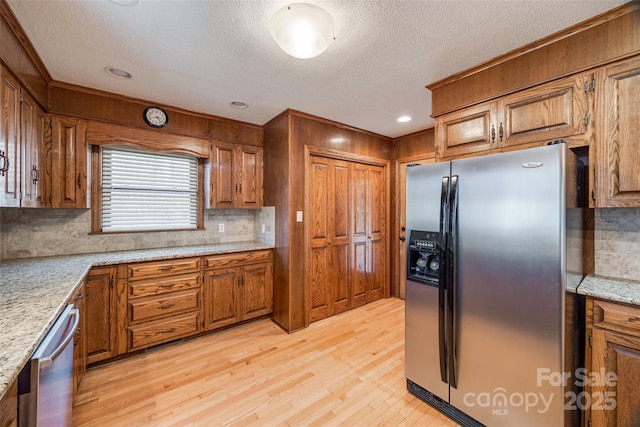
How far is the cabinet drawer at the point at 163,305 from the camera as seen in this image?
2.48m

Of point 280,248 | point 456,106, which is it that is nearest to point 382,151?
point 456,106

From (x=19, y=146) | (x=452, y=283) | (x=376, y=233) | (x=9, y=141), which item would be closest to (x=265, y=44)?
(x=9, y=141)

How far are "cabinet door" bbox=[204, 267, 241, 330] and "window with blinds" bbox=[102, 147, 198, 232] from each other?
30.4 inches

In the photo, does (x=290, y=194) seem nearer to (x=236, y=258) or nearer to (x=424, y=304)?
(x=236, y=258)

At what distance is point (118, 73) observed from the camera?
2.17 metres

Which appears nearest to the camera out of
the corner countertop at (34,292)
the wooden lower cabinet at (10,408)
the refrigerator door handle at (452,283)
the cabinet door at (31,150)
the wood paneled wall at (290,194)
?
the wooden lower cabinet at (10,408)

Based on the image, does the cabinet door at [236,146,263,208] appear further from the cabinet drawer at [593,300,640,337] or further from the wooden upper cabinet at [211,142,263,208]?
the cabinet drawer at [593,300,640,337]

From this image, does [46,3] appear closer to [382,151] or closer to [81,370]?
[81,370]

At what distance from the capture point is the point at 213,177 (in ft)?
10.3

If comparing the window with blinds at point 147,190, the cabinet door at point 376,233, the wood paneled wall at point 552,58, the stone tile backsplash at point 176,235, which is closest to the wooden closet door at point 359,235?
the cabinet door at point 376,233

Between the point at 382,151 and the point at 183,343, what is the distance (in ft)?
11.4

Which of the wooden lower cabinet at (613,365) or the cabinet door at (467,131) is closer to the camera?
the wooden lower cabinet at (613,365)

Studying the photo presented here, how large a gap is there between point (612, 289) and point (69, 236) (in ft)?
13.8

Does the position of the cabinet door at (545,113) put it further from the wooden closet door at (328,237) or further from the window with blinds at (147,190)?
the window with blinds at (147,190)
